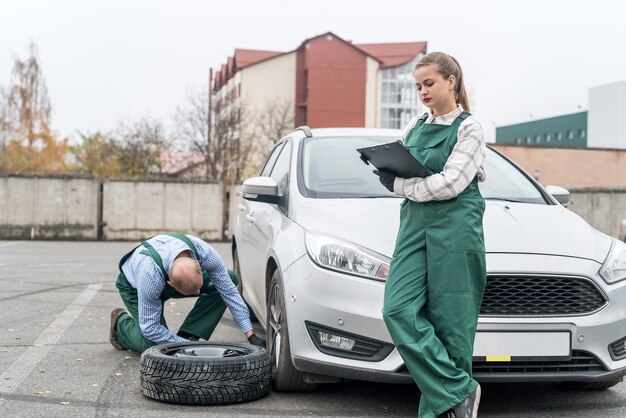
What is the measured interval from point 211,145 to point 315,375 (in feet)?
147

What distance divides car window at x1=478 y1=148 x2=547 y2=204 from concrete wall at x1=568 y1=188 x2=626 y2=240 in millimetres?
19599

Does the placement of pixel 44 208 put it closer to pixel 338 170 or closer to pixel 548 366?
pixel 338 170

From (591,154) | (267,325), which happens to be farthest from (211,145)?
(267,325)

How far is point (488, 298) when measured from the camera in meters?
4.18

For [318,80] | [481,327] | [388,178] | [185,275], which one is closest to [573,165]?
[185,275]

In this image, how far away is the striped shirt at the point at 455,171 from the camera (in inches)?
142

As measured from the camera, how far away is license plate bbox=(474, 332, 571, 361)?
162 inches

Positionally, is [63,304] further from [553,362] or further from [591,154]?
[591,154]

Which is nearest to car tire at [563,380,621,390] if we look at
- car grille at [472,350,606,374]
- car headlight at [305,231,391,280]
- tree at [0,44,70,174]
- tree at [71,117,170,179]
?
car grille at [472,350,606,374]

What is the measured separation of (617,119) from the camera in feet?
247

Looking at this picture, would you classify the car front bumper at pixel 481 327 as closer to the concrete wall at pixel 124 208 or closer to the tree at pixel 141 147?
the concrete wall at pixel 124 208

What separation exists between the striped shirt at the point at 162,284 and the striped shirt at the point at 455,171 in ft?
7.14

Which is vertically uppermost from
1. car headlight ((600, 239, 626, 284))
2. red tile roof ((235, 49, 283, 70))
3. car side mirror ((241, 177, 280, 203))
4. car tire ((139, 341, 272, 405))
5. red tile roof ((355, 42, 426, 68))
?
red tile roof ((355, 42, 426, 68))

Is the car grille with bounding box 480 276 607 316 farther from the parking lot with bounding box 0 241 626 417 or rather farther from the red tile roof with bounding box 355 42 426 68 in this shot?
the red tile roof with bounding box 355 42 426 68
